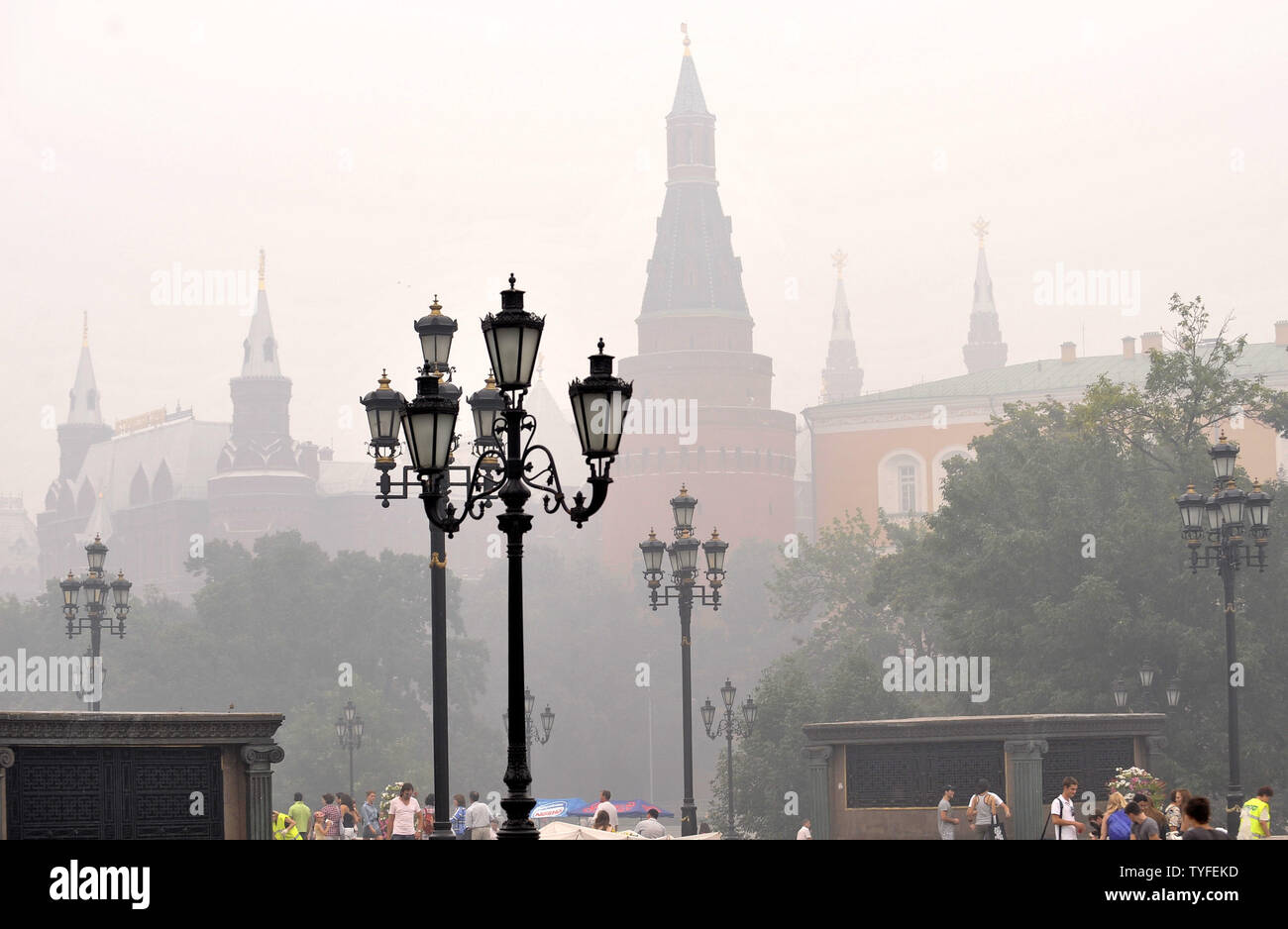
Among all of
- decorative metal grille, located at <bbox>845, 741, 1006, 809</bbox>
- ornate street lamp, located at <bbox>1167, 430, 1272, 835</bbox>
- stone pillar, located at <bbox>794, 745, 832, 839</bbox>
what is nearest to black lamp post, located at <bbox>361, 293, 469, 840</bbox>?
stone pillar, located at <bbox>794, 745, 832, 839</bbox>

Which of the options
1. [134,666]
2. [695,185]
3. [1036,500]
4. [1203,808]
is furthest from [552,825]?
[695,185]

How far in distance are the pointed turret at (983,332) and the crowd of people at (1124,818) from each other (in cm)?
15578

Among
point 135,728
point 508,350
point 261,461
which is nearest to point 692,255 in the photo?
point 261,461

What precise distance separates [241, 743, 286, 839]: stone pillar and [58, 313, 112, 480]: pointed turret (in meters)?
148

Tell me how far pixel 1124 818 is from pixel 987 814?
463 cm

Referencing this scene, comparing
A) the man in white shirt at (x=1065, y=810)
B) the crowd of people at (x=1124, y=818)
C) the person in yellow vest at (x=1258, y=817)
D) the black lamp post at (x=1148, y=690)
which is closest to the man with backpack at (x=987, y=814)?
the crowd of people at (x=1124, y=818)

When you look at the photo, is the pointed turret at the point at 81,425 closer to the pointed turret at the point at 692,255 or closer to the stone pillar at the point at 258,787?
the pointed turret at the point at 692,255

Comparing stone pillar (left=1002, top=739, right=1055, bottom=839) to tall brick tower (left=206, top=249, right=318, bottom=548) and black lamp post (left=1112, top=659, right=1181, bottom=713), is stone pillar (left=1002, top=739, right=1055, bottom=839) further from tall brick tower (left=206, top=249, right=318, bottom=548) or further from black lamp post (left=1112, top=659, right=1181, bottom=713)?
tall brick tower (left=206, top=249, right=318, bottom=548)

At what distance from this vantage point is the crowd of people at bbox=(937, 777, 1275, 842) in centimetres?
1295

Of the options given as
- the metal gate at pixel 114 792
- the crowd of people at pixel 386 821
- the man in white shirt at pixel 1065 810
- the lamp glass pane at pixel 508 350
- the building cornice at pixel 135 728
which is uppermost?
the lamp glass pane at pixel 508 350

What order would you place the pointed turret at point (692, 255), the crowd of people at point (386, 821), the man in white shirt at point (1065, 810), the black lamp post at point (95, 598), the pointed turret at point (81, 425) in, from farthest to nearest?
the pointed turret at point (81, 425)
the pointed turret at point (692, 255)
the black lamp post at point (95, 598)
the crowd of people at point (386, 821)
the man in white shirt at point (1065, 810)

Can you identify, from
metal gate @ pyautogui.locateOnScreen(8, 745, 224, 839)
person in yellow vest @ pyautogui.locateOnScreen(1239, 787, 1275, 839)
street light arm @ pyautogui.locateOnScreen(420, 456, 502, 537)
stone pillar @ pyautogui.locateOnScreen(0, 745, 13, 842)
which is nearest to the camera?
street light arm @ pyautogui.locateOnScreen(420, 456, 502, 537)

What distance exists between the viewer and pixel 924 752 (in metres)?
24.0

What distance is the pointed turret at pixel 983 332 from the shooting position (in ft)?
579
